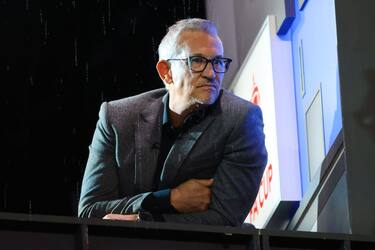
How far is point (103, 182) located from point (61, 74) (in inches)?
115

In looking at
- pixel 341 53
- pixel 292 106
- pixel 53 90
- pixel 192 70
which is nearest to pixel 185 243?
pixel 192 70

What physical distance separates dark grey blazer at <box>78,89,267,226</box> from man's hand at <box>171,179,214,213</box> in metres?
0.03

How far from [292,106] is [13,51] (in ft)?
7.55

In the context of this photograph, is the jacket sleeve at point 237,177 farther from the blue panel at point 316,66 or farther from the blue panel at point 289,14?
the blue panel at point 289,14

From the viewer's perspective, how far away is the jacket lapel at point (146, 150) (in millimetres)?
5305

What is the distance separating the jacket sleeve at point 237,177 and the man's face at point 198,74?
0.62ft

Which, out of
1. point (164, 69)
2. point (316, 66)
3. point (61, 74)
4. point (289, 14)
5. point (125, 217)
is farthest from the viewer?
point (61, 74)

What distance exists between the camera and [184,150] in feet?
17.2

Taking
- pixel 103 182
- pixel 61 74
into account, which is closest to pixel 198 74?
pixel 103 182

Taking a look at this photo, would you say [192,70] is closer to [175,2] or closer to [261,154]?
[261,154]

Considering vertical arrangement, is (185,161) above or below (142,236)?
above

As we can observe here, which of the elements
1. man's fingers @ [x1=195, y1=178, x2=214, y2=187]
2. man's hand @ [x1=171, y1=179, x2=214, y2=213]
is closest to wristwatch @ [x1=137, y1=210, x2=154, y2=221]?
man's hand @ [x1=171, y1=179, x2=214, y2=213]

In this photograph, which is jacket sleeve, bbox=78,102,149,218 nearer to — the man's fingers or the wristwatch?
the wristwatch

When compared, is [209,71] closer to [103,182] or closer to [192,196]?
[192,196]
